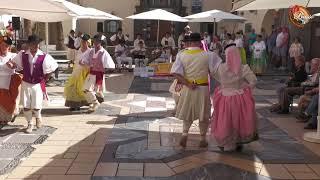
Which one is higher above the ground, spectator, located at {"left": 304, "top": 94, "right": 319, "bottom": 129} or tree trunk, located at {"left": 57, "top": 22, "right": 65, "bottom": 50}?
tree trunk, located at {"left": 57, "top": 22, "right": 65, "bottom": 50}

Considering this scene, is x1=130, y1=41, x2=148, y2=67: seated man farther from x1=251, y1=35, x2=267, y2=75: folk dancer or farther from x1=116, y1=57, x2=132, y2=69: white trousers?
x1=251, y1=35, x2=267, y2=75: folk dancer

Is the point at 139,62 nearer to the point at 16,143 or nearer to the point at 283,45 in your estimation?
the point at 283,45

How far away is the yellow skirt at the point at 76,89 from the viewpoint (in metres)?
9.59

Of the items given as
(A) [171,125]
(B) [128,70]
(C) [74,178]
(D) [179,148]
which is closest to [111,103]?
(A) [171,125]

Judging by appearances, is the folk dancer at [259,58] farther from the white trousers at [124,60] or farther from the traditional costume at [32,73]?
the traditional costume at [32,73]

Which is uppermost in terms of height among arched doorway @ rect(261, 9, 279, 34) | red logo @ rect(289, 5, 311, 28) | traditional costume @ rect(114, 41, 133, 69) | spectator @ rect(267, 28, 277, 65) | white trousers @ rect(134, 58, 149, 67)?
arched doorway @ rect(261, 9, 279, 34)

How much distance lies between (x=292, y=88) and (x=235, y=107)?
3290 millimetres

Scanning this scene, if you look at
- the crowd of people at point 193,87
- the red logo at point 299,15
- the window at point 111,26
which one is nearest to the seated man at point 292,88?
the crowd of people at point 193,87

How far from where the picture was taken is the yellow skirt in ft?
31.5

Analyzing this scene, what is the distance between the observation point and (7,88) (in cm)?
802

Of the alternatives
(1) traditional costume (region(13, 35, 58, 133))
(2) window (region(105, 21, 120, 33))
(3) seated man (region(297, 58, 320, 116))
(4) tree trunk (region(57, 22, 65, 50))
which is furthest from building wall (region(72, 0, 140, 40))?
(1) traditional costume (region(13, 35, 58, 133))

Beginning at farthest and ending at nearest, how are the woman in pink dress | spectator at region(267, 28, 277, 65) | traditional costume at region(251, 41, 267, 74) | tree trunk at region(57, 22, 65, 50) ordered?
tree trunk at region(57, 22, 65, 50) → spectator at region(267, 28, 277, 65) → traditional costume at region(251, 41, 267, 74) → the woman in pink dress

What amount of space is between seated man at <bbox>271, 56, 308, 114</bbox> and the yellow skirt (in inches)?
145

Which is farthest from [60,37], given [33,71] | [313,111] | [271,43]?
[313,111]
